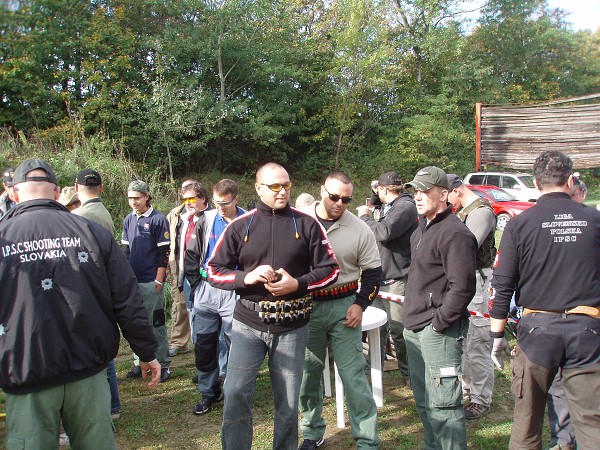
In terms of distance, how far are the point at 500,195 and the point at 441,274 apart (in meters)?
15.2

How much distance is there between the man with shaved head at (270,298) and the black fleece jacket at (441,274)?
0.56 metres

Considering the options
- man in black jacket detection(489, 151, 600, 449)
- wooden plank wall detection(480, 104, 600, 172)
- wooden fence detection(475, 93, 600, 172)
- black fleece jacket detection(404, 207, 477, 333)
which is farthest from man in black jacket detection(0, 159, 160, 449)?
wooden fence detection(475, 93, 600, 172)

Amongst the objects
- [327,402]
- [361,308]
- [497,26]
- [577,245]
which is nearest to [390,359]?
[327,402]

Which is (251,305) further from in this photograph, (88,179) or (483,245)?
(88,179)

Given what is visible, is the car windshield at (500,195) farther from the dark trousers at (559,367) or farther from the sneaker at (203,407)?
the dark trousers at (559,367)

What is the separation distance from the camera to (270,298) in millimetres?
2990

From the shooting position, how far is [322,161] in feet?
78.6

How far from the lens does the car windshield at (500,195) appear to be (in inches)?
659

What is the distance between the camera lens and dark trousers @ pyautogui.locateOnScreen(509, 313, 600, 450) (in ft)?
8.87

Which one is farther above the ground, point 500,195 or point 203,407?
point 500,195

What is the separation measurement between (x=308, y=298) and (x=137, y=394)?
8.86ft

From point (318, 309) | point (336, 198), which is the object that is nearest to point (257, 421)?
point (318, 309)

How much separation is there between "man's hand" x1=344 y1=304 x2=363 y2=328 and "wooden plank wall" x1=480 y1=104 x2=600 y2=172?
140 inches

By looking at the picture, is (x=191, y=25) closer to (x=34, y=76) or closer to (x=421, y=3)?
(x=34, y=76)
